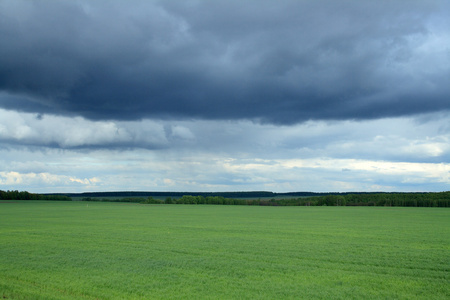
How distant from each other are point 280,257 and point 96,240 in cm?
1285

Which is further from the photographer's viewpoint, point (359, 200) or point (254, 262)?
point (359, 200)

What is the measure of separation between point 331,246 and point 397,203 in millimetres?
117027

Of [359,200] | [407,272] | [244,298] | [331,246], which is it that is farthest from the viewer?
[359,200]

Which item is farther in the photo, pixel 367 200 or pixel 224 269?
pixel 367 200

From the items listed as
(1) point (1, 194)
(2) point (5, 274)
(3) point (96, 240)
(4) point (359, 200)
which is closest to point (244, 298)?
(2) point (5, 274)

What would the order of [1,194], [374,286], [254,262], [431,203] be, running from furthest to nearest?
[1,194], [431,203], [254,262], [374,286]

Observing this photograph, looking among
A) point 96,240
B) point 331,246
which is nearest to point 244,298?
point 331,246

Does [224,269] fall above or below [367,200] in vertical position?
above

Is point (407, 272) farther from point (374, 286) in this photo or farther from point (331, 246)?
point (331, 246)

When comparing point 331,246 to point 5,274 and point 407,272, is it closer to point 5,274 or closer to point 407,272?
point 407,272

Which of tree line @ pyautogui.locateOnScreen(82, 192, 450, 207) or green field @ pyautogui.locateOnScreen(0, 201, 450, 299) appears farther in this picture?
tree line @ pyautogui.locateOnScreen(82, 192, 450, 207)

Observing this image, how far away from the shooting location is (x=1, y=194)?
495 ft

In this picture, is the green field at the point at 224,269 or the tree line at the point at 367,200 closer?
the green field at the point at 224,269

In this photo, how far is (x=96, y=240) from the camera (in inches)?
927
